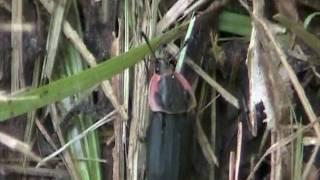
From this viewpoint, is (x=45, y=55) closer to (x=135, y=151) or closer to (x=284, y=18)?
(x=135, y=151)

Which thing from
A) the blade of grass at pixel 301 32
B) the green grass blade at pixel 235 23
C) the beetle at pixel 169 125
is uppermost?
the green grass blade at pixel 235 23

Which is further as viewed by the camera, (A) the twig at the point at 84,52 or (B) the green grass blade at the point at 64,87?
(A) the twig at the point at 84,52

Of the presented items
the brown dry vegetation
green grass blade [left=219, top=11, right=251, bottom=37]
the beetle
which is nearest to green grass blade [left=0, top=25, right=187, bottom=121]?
the brown dry vegetation

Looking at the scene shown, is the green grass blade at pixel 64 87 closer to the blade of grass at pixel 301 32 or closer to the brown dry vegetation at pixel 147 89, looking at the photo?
the brown dry vegetation at pixel 147 89

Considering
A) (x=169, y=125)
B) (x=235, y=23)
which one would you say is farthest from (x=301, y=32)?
(x=169, y=125)

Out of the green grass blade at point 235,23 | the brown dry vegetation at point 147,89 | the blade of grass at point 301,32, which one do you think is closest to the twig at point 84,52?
the brown dry vegetation at point 147,89

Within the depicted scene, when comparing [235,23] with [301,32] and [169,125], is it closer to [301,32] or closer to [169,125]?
[301,32]

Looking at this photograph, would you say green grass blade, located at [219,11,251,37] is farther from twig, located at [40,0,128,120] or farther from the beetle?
twig, located at [40,0,128,120]

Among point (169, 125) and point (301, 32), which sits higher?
point (301, 32)

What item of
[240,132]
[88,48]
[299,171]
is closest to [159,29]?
[88,48]
